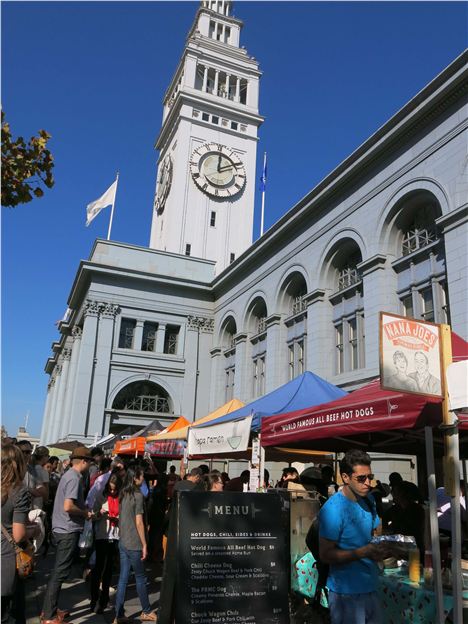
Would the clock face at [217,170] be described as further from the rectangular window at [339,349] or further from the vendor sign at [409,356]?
the vendor sign at [409,356]

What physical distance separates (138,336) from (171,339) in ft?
8.84

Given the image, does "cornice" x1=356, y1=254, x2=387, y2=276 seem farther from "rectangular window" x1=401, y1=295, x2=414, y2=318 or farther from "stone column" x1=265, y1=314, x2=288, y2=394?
"stone column" x1=265, y1=314, x2=288, y2=394

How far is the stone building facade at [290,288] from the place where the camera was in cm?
1712

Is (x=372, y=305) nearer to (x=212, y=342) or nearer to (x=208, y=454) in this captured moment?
(x=208, y=454)

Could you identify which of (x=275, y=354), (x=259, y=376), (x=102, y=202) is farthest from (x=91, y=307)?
(x=275, y=354)

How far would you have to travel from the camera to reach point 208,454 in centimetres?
1005

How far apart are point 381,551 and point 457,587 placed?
886mm

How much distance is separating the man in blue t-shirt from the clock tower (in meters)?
42.1

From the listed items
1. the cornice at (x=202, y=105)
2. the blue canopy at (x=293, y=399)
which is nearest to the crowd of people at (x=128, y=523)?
the blue canopy at (x=293, y=399)


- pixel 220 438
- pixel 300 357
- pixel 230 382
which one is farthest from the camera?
pixel 230 382

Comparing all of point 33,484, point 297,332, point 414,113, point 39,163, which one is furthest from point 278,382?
point 39,163

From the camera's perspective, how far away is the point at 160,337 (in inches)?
1403

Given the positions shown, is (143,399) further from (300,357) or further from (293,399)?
(293,399)

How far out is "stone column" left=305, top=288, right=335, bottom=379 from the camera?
2244cm
